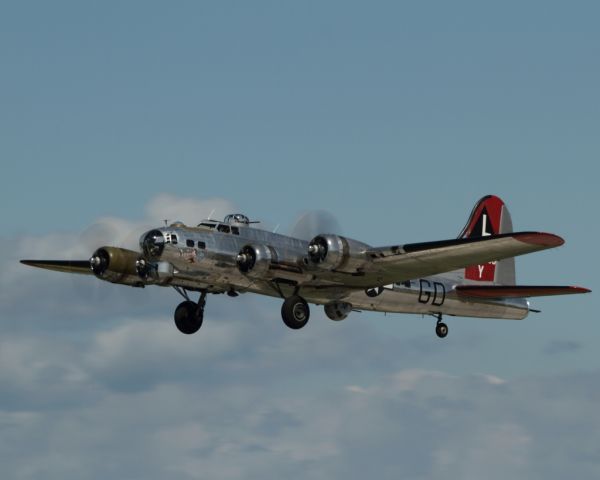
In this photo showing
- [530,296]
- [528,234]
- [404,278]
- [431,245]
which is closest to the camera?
[528,234]

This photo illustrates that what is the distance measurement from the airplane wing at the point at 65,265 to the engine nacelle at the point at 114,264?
386 centimetres

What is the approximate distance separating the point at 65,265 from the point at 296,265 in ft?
33.0

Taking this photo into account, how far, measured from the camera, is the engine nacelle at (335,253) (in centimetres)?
3984

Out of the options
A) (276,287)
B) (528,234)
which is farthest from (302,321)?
(528,234)

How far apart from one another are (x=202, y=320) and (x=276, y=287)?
2.85m

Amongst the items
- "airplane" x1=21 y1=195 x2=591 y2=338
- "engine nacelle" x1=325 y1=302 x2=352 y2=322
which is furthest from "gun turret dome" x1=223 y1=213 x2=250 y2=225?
"engine nacelle" x1=325 y1=302 x2=352 y2=322

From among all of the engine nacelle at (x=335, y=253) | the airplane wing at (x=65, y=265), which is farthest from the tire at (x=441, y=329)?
the airplane wing at (x=65, y=265)

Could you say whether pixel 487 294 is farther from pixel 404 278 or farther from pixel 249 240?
pixel 249 240

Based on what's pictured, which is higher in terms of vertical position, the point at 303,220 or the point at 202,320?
the point at 303,220

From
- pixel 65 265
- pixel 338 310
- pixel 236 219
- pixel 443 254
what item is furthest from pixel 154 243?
pixel 65 265

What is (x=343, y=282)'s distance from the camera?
4219cm

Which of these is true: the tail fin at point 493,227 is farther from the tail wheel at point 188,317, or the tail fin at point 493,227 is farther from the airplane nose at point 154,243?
the airplane nose at point 154,243

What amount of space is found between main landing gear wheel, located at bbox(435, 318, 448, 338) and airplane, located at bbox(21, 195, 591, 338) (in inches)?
45.5

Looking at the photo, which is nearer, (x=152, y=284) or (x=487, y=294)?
(x=152, y=284)
